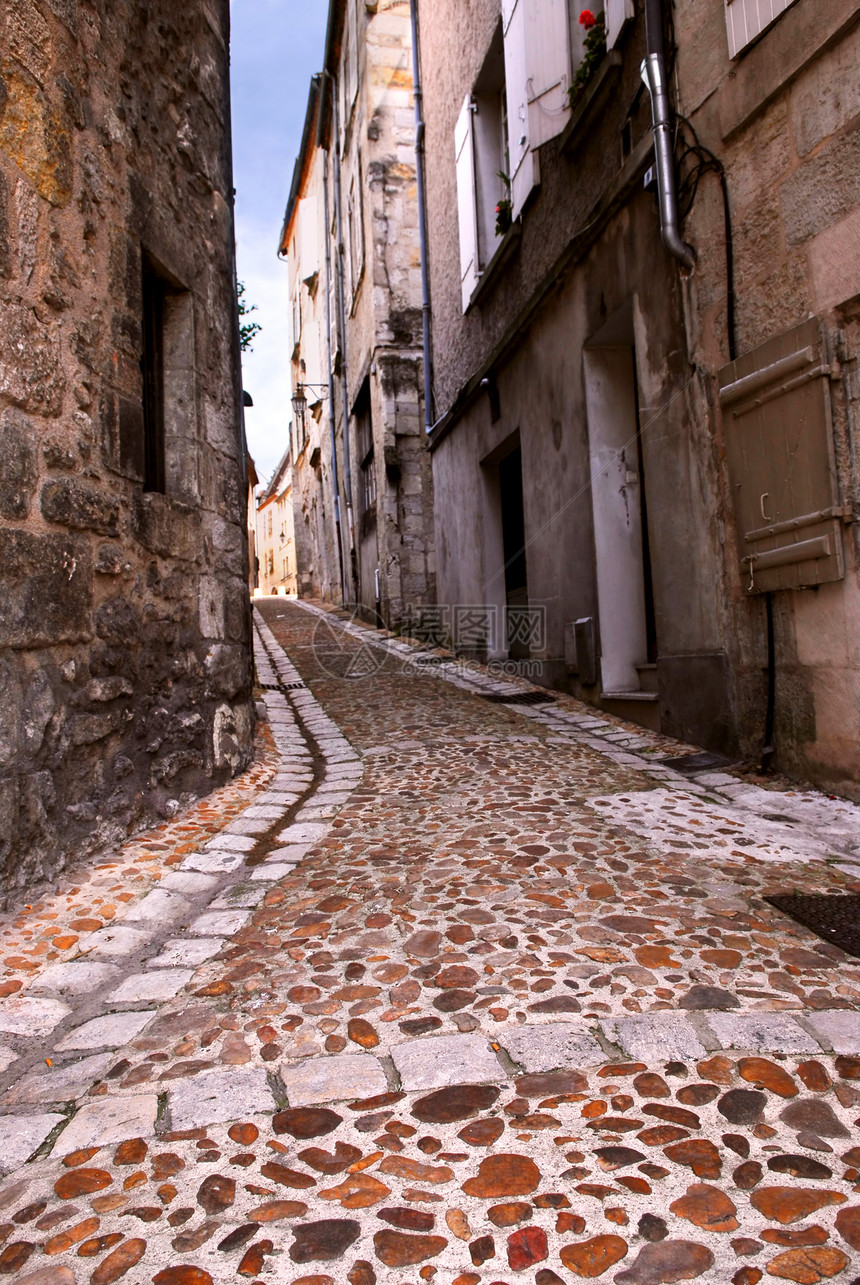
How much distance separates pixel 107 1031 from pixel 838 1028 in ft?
5.64

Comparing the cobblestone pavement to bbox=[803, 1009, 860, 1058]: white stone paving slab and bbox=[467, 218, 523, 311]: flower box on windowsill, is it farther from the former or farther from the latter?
bbox=[467, 218, 523, 311]: flower box on windowsill

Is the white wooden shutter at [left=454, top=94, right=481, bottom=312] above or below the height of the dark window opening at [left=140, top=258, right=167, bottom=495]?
above

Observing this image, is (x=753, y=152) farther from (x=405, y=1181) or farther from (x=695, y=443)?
(x=405, y=1181)

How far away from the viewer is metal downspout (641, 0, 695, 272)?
4.78 m

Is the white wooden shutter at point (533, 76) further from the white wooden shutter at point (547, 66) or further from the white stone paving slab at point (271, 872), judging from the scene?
the white stone paving slab at point (271, 872)

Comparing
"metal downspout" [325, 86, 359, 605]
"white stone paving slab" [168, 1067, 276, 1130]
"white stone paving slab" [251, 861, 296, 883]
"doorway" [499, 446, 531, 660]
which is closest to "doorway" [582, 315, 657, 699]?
"doorway" [499, 446, 531, 660]

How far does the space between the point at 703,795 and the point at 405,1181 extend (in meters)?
2.95

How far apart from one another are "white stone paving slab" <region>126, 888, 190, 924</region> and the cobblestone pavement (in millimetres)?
12

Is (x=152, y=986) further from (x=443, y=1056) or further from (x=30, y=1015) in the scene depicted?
(x=443, y=1056)

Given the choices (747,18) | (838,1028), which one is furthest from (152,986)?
(747,18)

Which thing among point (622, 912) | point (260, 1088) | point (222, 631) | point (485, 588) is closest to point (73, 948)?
point (260, 1088)

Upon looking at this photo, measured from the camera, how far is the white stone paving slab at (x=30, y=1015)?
7.13 feet

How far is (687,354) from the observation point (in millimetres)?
4863

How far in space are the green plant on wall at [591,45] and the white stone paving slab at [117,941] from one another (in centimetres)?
605
